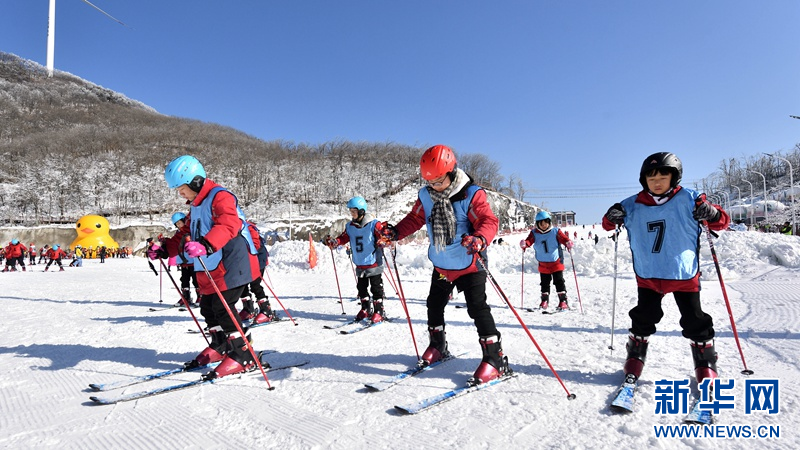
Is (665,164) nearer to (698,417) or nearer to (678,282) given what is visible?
(678,282)

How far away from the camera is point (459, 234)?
347 cm

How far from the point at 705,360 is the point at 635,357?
17.5 inches

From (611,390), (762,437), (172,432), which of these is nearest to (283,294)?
(172,432)

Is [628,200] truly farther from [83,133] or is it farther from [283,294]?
[83,133]

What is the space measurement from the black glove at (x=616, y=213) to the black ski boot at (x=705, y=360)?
106 cm

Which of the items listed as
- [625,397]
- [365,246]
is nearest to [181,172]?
[365,246]

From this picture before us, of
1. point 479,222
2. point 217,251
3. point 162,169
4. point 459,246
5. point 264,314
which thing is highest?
point 162,169

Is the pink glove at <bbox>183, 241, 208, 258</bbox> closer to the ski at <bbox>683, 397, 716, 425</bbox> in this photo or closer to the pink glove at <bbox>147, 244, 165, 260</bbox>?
the pink glove at <bbox>147, 244, 165, 260</bbox>

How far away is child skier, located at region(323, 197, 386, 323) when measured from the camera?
20.4 ft

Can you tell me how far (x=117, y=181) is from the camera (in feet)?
163

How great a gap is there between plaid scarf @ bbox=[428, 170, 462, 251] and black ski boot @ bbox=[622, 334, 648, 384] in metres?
1.64

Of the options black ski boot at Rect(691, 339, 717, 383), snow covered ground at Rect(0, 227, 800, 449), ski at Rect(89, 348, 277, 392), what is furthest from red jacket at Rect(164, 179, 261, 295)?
black ski boot at Rect(691, 339, 717, 383)

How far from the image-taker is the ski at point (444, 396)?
262 cm

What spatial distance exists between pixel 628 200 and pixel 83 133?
259ft
